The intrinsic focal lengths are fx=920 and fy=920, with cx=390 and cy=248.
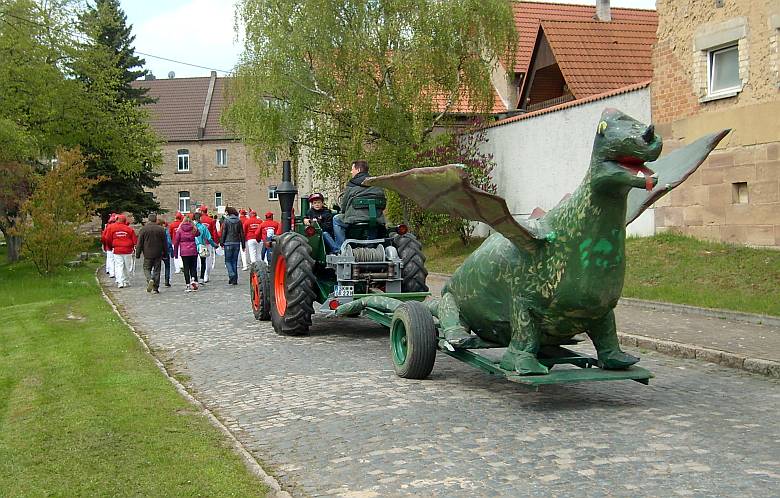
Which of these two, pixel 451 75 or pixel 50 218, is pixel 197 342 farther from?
pixel 451 75

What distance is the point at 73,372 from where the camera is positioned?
9.64m

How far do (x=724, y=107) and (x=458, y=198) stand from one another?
1264 centimetres

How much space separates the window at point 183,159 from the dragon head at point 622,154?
212 ft

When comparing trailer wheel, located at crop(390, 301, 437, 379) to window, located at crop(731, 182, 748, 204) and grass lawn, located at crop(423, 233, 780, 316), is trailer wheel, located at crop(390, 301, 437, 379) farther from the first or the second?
window, located at crop(731, 182, 748, 204)

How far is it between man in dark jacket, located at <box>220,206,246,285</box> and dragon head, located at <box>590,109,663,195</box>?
15176 millimetres

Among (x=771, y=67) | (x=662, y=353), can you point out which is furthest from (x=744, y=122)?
(x=662, y=353)

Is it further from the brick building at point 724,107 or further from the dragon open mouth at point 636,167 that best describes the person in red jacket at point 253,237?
the dragon open mouth at point 636,167

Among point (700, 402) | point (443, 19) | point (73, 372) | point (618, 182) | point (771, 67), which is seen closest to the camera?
point (618, 182)

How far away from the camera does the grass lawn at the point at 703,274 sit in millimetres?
14414

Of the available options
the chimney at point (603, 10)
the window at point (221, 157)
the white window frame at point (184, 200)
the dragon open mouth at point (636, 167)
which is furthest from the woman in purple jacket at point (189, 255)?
the white window frame at point (184, 200)

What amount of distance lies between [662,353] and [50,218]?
61.1ft

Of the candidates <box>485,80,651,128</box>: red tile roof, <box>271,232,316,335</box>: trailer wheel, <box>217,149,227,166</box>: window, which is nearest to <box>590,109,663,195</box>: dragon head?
<box>271,232,316,335</box>: trailer wheel

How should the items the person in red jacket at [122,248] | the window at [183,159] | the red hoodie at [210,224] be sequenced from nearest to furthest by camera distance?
1. the person in red jacket at [122,248]
2. the red hoodie at [210,224]
3. the window at [183,159]

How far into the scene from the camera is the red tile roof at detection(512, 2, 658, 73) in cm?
3316
